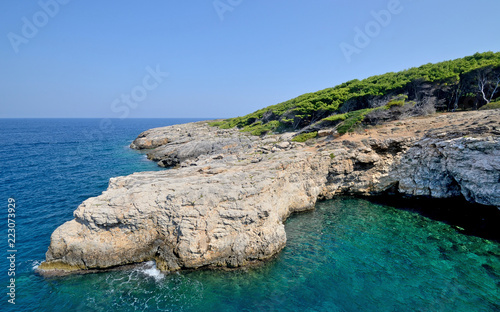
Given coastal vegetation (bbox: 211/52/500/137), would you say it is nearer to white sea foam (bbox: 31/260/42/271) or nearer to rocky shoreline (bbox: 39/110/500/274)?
rocky shoreline (bbox: 39/110/500/274)

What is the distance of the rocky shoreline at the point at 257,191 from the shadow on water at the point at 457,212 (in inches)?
42.2

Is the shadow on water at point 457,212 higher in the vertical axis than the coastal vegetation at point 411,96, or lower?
lower

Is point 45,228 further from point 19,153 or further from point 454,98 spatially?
point 454,98

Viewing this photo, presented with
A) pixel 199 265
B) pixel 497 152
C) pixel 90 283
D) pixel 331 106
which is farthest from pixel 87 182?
pixel 497 152

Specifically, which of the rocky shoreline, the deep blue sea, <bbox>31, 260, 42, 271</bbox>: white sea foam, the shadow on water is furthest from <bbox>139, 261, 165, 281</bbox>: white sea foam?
the shadow on water

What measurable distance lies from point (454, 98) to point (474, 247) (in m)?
26.8

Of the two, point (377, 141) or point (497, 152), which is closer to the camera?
point (497, 152)

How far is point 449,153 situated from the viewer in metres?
20.9

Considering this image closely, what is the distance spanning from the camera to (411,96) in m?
36.8

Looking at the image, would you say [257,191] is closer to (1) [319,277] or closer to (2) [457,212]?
(1) [319,277]

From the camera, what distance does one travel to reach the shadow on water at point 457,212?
62.4 ft

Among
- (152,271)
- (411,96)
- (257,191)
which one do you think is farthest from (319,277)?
(411,96)

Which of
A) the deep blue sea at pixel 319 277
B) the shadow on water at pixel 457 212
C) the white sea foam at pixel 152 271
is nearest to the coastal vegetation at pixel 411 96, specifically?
the shadow on water at pixel 457 212

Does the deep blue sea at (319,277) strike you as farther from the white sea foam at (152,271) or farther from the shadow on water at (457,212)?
the shadow on water at (457,212)
